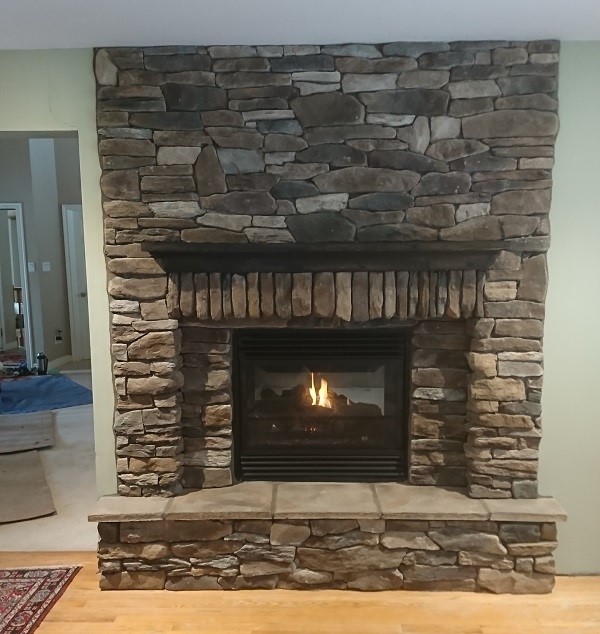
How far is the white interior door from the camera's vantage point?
676 cm

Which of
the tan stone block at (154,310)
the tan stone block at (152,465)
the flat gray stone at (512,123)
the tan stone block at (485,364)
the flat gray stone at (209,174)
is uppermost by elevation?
the flat gray stone at (512,123)

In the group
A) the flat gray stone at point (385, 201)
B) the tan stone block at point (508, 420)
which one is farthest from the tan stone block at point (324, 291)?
the tan stone block at point (508, 420)

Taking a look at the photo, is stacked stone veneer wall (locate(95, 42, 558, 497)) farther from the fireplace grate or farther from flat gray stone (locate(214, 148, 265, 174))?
the fireplace grate

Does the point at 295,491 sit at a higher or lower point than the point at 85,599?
higher

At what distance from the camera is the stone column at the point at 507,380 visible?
93.0 inches

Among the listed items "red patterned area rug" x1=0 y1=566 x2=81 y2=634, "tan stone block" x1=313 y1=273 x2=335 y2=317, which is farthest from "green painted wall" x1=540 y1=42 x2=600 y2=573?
"red patterned area rug" x1=0 y1=566 x2=81 y2=634

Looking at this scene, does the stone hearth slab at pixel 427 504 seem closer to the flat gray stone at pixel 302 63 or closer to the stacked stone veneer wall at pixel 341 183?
the stacked stone veneer wall at pixel 341 183

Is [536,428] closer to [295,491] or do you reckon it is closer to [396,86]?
[295,491]

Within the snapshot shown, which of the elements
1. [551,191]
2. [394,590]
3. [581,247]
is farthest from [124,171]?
[394,590]

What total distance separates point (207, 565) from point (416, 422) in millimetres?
1108

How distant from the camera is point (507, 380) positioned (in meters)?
2.40

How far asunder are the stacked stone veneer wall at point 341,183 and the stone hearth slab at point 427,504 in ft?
0.63

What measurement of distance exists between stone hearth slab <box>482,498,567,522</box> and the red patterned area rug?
1.87 m

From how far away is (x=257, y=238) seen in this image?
93.0 inches
